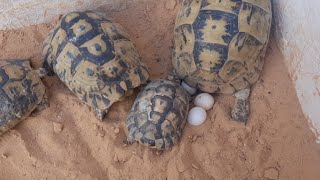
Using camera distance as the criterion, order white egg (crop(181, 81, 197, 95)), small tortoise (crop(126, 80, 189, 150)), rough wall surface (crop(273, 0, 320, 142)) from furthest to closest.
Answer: white egg (crop(181, 81, 197, 95)) < small tortoise (crop(126, 80, 189, 150)) < rough wall surface (crop(273, 0, 320, 142))

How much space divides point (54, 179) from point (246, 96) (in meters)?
1.50

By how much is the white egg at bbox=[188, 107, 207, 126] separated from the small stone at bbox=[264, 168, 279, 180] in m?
0.57

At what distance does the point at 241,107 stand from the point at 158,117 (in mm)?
649

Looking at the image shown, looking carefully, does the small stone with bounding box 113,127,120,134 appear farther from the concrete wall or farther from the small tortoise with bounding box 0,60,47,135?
the concrete wall

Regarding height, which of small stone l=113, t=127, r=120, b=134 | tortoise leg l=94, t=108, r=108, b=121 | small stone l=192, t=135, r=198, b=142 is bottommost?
small stone l=192, t=135, r=198, b=142

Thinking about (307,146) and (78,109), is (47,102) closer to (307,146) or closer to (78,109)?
(78,109)

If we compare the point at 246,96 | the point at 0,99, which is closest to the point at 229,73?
the point at 246,96

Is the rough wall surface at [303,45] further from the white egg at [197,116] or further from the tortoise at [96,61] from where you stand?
the tortoise at [96,61]

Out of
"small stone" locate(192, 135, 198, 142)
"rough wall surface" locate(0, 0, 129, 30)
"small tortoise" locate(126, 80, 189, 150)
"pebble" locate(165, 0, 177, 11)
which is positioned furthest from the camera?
"pebble" locate(165, 0, 177, 11)

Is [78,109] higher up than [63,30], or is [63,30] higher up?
[63,30]

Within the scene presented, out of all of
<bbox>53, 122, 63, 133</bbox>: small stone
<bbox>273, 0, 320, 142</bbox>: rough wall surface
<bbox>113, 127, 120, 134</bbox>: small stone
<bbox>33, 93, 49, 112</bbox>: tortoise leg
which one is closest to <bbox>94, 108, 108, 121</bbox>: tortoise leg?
<bbox>113, 127, 120, 134</bbox>: small stone

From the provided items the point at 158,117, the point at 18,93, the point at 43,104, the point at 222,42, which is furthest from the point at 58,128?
the point at 222,42

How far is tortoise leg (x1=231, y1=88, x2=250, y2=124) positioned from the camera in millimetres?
3332

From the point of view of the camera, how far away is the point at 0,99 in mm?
3182
